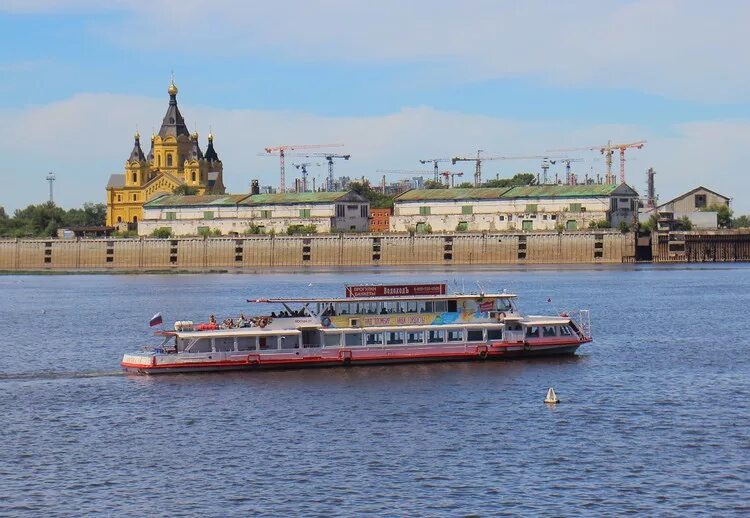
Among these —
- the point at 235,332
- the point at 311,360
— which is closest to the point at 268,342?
the point at 235,332

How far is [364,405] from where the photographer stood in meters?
66.2

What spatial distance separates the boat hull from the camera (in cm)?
7888

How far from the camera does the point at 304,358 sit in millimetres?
80125

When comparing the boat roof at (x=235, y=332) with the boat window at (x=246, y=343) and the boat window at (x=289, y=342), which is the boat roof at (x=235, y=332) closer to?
the boat window at (x=246, y=343)

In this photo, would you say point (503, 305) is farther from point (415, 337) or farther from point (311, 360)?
point (311, 360)

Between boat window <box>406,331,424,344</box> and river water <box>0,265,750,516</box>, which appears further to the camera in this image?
boat window <box>406,331,424,344</box>

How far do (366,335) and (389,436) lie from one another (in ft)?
76.0

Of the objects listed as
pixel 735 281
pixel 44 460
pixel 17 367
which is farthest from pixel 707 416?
pixel 735 281

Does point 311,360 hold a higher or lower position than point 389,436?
higher

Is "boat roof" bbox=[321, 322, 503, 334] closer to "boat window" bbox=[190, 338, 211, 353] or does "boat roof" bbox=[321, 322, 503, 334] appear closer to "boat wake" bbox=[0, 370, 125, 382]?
"boat window" bbox=[190, 338, 211, 353]

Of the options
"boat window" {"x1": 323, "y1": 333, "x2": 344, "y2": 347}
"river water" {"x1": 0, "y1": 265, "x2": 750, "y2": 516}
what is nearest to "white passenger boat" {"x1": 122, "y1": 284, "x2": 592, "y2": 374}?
"boat window" {"x1": 323, "y1": 333, "x2": 344, "y2": 347}

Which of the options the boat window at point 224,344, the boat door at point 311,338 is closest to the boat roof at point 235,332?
the boat window at point 224,344

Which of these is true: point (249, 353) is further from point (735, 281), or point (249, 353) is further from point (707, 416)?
point (735, 281)

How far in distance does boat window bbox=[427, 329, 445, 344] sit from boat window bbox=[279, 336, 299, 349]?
26.9 ft
